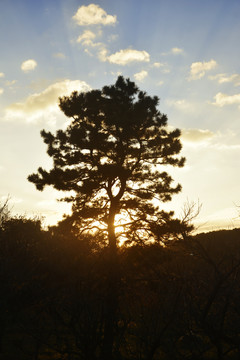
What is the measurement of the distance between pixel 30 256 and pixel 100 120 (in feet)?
36.6

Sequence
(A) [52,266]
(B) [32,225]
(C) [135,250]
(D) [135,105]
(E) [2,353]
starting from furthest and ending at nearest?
(B) [32,225] < (A) [52,266] < (D) [135,105] < (C) [135,250] < (E) [2,353]

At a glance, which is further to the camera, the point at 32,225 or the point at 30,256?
the point at 32,225

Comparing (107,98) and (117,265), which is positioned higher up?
(107,98)

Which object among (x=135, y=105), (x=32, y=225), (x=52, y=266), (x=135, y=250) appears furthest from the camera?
(x=32, y=225)

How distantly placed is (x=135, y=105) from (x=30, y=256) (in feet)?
42.8

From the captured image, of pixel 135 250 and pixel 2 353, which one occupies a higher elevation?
pixel 135 250

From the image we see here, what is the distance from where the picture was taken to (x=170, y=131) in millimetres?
18906

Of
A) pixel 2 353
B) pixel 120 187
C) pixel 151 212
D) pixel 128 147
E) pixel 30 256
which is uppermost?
pixel 128 147

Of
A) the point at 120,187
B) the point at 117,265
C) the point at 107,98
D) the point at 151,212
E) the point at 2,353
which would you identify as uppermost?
the point at 107,98

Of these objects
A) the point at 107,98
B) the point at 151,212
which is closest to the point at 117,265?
the point at 151,212

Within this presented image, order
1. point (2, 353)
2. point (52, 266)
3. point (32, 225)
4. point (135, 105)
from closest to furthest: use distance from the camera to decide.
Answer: point (2, 353), point (135, 105), point (52, 266), point (32, 225)

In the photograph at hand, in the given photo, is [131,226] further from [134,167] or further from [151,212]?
[134,167]

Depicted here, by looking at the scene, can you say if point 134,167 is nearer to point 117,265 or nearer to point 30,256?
point 117,265

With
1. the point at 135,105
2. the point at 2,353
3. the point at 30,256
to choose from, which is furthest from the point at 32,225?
the point at 135,105
